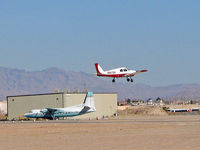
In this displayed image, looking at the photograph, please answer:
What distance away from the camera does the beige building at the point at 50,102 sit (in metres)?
123

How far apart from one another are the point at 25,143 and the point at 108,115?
Answer: 8684 centimetres

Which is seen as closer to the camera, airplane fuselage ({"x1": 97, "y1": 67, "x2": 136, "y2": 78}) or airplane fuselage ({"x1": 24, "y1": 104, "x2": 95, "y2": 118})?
airplane fuselage ({"x1": 97, "y1": 67, "x2": 136, "y2": 78})

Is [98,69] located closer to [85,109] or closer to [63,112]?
[85,109]

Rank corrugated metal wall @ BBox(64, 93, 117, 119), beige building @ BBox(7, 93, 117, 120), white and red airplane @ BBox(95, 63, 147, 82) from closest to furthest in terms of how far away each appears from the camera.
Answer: white and red airplane @ BBox(95, 63, 147, 82)
corrugated metal wall @ BBox(64, 93, 117, 119)
beige building @ BBox(7, 93, 117, 120)

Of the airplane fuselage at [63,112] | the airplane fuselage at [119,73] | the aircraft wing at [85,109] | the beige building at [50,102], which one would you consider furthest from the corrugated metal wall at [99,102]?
the airplane fuselage at [119,73]

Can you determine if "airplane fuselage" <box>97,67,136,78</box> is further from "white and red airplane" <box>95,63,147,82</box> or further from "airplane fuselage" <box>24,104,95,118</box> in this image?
"airplane fuselage" <box>24,104,95,118</box>

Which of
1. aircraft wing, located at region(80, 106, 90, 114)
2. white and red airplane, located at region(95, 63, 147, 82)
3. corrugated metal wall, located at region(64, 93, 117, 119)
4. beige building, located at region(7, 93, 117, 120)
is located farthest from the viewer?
beige building, located at region(7, 93, 117, 120)

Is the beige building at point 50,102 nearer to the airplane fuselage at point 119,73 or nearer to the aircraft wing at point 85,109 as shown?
the aircraft wing at point 85,109

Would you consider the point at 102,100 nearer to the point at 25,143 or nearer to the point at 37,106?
the point at 37,106

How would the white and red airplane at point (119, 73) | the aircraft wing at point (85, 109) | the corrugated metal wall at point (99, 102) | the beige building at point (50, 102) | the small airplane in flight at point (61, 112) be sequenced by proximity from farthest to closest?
the beige building at point (50, 102) → the corrugated metal wall at point (99, 102) → the small airplane in flight at point (61, 112) → the aircraft wing at point (85, 109) → the white and red airplane at point (119, 73)

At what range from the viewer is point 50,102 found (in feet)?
410

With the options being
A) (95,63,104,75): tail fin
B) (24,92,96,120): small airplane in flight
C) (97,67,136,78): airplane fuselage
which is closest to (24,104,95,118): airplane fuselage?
(24,92,96,120): small airplane in flight

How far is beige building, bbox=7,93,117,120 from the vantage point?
12300cm

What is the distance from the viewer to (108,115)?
13200cm
